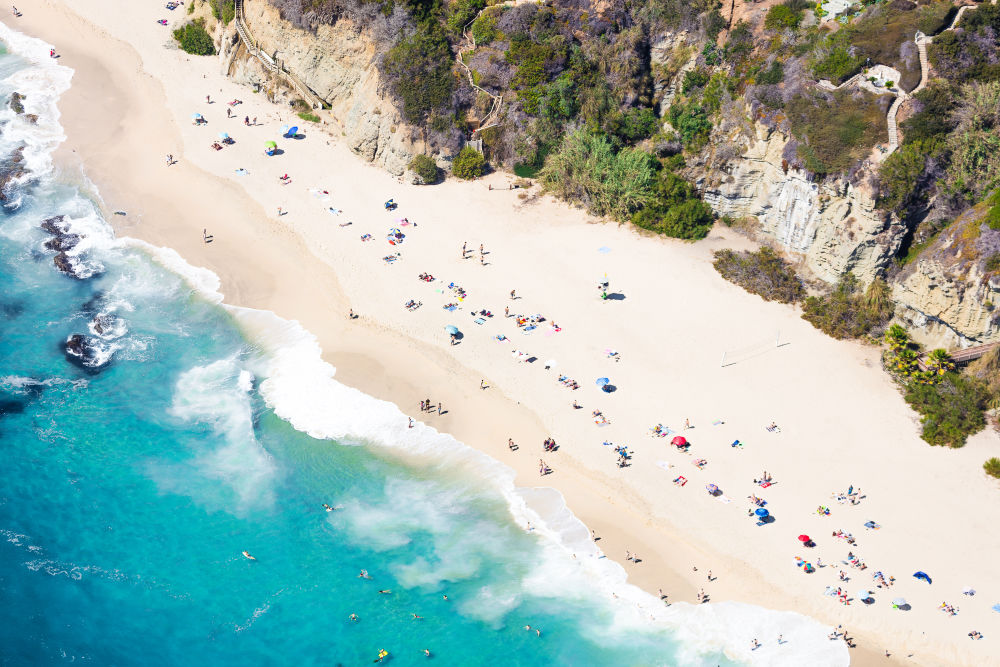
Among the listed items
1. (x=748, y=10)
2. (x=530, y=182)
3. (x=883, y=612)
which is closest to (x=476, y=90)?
(x=530, y=182)

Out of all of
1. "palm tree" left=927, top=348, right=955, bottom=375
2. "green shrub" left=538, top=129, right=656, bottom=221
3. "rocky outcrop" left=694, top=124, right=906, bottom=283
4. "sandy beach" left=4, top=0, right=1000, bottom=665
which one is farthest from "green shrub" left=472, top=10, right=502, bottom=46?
"palm tree" left=927, top=348, right=955, bottom=375

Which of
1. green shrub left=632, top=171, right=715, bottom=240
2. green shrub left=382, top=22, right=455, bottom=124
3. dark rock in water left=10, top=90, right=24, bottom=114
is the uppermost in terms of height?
green shrub left=382, top=22, right=455, bottom=124

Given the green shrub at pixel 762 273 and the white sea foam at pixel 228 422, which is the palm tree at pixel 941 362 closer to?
the green shrub at pixel 762 273

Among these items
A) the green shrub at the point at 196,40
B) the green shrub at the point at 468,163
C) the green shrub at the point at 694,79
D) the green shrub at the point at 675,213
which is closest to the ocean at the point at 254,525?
the green shrub at the point at 468,163

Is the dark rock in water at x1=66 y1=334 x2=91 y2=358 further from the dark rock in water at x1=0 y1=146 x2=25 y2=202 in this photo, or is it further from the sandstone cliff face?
the sandstone cliff face

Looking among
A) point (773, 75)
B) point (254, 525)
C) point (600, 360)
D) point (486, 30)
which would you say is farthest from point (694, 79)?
point (254, 525)

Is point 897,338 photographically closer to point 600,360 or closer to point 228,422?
point 600,360
